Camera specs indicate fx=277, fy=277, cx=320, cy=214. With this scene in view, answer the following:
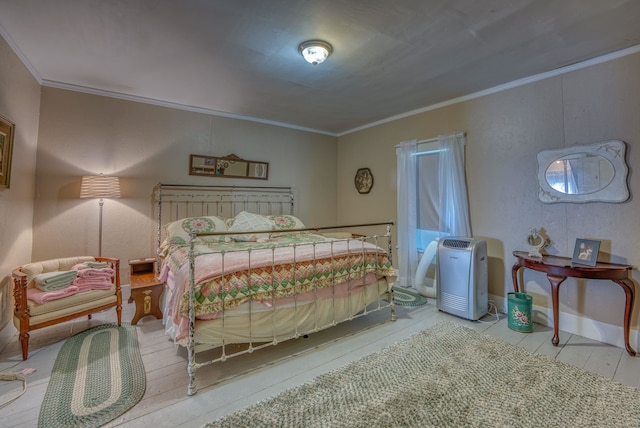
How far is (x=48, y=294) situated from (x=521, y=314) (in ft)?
14.6

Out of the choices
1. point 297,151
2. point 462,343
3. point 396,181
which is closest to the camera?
point 462,343

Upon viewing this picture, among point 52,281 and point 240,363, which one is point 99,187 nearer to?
point 52,281

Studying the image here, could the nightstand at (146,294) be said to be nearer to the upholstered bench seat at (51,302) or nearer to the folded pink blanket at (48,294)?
the upholstered bench seat at (51,302)

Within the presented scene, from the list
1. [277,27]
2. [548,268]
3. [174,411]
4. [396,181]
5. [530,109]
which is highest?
[277,27]

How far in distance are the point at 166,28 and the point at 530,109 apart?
366 cm

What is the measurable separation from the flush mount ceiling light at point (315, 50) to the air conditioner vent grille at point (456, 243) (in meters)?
2.44

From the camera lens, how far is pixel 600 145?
8.60 feet

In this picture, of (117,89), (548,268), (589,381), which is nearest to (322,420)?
(589,381)

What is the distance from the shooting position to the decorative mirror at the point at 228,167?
409 cm

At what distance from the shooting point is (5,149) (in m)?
2.43

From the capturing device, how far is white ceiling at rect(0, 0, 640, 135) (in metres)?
1.96

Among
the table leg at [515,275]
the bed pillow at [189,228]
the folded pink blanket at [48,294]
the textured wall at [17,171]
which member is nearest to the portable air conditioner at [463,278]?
the table leg at [515,275]

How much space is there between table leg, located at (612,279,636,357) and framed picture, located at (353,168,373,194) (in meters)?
3.24

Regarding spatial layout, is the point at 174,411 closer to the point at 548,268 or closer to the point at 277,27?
the point at 277,27
